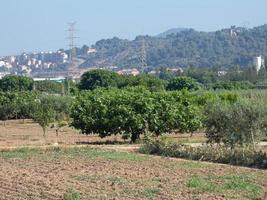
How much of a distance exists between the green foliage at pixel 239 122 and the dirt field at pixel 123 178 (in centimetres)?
334

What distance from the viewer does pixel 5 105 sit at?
83812 millimetres

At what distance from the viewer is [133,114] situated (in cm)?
3928

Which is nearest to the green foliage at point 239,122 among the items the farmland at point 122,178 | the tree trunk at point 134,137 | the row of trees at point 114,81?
the farmland at point 122,178

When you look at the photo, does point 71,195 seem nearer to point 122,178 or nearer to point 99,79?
point 122,178

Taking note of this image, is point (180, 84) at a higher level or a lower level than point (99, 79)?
lower

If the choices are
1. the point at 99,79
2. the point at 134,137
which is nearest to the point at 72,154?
the point at 134,137

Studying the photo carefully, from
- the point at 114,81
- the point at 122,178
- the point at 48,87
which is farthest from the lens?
the point at 48,87

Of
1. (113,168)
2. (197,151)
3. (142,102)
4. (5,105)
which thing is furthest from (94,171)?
(5,105)

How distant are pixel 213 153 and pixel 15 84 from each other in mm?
111790

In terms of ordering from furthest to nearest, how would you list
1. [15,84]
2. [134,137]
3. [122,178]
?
[15,84], [134,137], [122,178]

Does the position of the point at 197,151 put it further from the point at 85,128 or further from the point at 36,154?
the point at 85,128

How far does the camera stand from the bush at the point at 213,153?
25.2 m

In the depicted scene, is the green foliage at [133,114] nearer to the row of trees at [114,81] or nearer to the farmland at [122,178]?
the farmland at [122,178]

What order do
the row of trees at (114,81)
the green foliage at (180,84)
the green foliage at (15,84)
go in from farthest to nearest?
the green foliage at (15,84), the row of trees at (114,81), the green foliage at (180,84)
